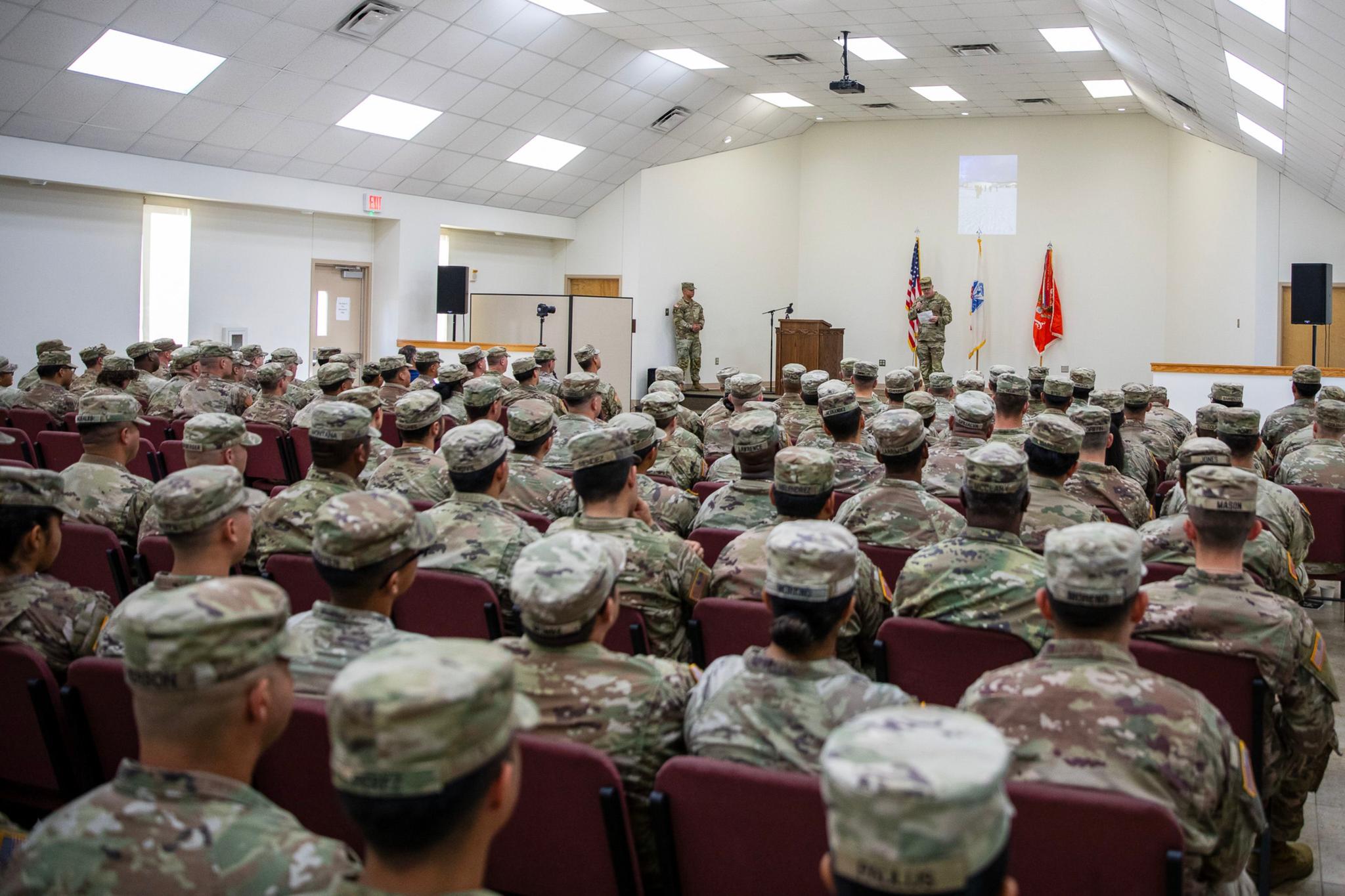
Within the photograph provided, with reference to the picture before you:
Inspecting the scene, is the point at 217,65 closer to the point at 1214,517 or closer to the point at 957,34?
the point at 957,34

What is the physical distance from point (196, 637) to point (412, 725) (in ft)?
1.58

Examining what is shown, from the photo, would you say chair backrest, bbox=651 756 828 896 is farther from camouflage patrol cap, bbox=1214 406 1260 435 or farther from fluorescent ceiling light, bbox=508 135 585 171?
fluorescent ceiling light, bbox=508 135 585 171

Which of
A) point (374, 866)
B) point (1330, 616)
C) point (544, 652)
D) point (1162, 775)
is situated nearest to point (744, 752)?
point (544, 652)

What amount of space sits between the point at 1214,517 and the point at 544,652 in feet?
5.72

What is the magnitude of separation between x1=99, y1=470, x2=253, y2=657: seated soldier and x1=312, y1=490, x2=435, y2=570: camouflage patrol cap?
368mm

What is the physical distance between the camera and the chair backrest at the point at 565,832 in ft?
6.22

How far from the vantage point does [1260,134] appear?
11.3m

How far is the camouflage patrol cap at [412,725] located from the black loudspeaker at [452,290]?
1339 centimetres

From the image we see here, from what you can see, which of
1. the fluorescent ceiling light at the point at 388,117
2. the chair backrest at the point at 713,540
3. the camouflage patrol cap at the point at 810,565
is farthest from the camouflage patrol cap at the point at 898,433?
the fluorescent ceiling light at the point at 388,117

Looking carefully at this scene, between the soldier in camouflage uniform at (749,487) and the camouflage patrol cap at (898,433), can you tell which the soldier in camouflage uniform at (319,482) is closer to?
the soldier in camouflage uniform at (749,487)

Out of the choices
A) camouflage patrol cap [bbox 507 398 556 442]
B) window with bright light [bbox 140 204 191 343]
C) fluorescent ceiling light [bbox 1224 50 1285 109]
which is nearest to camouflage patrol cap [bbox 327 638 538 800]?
camouflage patrol cap [bbox 507 398 556 442]

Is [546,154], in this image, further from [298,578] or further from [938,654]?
[938,654]

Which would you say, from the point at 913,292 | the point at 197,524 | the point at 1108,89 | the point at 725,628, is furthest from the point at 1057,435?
the point at 913,292

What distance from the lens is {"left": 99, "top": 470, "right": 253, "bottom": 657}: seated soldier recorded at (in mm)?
2641
